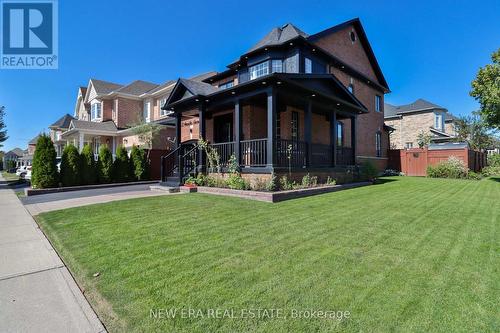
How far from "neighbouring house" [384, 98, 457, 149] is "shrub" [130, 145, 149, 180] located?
2756 centimetres

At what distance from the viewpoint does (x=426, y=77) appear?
27.1m

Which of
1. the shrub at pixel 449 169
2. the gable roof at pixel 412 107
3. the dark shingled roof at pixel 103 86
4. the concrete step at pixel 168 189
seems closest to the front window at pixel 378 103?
the shrub at pixel 449 169

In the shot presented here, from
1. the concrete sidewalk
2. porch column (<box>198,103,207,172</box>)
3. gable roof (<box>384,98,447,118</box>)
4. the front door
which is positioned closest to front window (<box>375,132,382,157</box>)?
the front door

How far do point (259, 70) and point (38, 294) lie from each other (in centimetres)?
1431

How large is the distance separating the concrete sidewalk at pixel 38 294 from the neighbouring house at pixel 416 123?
3314 cm

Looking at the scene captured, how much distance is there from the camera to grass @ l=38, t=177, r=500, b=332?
217 centimetres

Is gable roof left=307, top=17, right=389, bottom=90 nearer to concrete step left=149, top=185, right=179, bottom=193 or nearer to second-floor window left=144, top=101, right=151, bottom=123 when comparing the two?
concrete step left=149, top=185, right=179, bottom=193

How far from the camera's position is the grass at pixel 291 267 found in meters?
2.17

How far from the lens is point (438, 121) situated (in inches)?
1213

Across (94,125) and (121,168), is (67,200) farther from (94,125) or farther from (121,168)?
(94,125)

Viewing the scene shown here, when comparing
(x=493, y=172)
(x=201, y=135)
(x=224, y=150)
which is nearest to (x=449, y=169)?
(x=493, y=172)

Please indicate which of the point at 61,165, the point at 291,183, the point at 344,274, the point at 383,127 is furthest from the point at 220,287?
the point at 383,127

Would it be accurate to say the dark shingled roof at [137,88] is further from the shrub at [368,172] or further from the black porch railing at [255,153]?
the shrub at [368,172]

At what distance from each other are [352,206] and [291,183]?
288 centimetres
